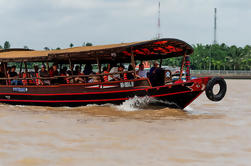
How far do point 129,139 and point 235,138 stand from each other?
2.02 m

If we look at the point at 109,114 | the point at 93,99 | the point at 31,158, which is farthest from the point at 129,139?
the point at 93,99

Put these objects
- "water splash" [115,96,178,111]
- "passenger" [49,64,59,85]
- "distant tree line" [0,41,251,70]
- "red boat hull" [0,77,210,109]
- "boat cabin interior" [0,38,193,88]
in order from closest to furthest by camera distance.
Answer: "red boat hull" [0,77,210,109], "water splash" [115,96,178,111], "boat cabin interior" [0,38,193,88], "passenger" [49,64,59,85], "distant tree line" [0,41,251,70]

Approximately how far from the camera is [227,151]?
216 inches

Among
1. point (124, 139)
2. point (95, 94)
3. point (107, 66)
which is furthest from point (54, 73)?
point (124, 139)

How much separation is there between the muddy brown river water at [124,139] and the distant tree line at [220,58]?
69.8 meters

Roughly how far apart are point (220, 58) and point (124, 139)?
81.2 m

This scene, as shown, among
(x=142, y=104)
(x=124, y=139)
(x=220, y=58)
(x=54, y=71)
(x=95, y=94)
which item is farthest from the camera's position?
(x=220, y=58)

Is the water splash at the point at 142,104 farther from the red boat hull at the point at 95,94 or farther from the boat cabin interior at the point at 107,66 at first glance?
the boat cabin interior at the point at 107,66

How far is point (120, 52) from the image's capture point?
10141mm

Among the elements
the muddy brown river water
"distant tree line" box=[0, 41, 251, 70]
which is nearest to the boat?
the muddy brown river water

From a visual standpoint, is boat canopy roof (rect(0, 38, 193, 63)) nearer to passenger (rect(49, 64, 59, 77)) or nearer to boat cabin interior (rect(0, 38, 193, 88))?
boat cabin interior (rect(0, 38, 193, 88))

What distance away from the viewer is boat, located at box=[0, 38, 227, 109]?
9.50 meters

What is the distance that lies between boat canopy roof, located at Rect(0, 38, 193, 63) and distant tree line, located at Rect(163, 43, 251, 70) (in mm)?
66450

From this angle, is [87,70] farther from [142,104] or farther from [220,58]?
[220,58]
